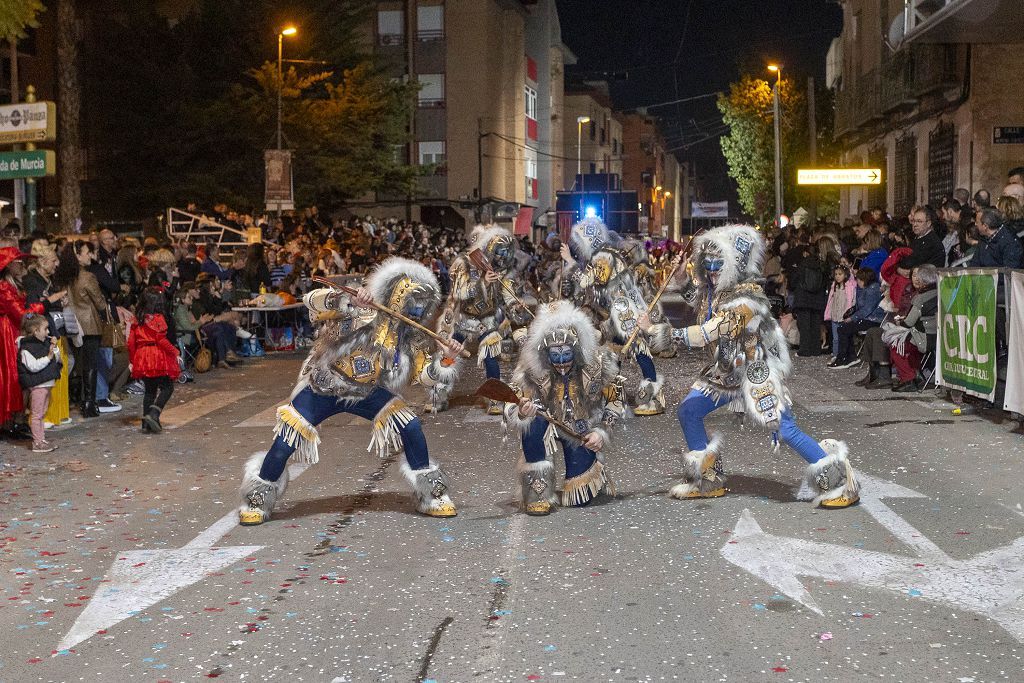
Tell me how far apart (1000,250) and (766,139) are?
4644cm

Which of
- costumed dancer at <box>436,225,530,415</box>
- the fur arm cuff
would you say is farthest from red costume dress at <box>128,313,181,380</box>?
costumed dancer at <box>436,225,530,415</box>

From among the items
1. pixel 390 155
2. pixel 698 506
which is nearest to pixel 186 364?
pixel 698 506

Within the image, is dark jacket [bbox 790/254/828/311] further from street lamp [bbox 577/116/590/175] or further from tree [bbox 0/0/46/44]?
street lamp [bbox 577/116/590/175]

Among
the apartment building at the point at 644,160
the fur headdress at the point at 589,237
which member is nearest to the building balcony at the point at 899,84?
the fur headdress at the point at 589,237

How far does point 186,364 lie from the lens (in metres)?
18.3

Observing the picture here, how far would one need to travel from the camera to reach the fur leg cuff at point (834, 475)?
8.25 metres

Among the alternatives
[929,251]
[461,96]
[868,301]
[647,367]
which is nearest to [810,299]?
[868,301]

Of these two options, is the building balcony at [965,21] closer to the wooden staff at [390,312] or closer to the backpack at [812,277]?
the backpack at [812,277]

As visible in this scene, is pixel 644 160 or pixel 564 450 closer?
pixel 564 450

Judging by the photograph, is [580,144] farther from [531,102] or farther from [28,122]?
[28,122]

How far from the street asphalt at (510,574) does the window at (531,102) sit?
198 ft

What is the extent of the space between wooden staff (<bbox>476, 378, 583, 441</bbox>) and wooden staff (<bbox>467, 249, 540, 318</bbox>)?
5.12 metres

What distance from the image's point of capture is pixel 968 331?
500 inches

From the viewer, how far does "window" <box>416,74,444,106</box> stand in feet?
192
